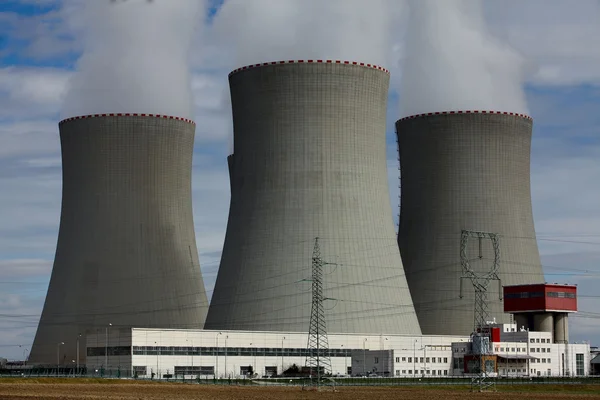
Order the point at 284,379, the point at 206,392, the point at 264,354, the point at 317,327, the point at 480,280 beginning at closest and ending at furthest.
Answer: the point at 206,392 < the point at 317,327 < the point at 284,379 < the point at 264,354 < the point at 480,280

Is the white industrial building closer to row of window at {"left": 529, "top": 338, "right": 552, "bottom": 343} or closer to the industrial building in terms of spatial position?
the industrial building

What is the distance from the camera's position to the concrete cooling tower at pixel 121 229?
166 ft

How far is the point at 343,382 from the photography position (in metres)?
45.8

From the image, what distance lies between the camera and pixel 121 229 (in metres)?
51.1

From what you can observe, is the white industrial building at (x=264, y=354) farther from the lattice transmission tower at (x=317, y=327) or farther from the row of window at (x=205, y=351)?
the lattice transmission tower at (x=317, y=327)

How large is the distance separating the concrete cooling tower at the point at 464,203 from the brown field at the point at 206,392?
9077 millimetres

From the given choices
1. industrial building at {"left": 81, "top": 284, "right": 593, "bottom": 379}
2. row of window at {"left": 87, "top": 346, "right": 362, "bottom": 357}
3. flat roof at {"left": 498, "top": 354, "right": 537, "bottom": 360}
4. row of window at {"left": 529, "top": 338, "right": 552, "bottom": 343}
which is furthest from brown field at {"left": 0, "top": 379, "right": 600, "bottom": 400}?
row of window at {"left": 529, "top": 338, "right": 552, "bottom": 343}

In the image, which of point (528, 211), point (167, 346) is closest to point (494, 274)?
point (528, 211)

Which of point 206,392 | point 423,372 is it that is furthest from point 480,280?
point 206,392

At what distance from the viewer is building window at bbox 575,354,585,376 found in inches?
2227

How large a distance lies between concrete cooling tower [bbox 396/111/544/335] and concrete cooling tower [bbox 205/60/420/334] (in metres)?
7.89

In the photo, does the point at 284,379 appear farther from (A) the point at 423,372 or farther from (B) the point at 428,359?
(B) the point at 428,359

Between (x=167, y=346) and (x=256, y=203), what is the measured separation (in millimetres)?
7128

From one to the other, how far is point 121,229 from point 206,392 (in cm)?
1639
